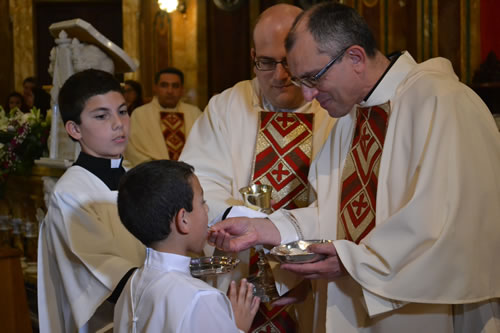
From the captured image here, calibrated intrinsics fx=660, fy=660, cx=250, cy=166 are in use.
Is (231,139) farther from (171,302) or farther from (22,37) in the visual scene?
(22,37)

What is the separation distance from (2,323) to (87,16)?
11478mm

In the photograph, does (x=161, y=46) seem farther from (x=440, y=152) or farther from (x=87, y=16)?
(x=440, y=152)

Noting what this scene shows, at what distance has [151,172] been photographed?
→ 82.1 inches

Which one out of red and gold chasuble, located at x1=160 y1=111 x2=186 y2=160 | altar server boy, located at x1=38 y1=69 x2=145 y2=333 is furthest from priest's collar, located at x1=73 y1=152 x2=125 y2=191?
red and gold chasuble, located at x1=160 y1=111 x2=186 y2=160

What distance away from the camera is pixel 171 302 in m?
1.94

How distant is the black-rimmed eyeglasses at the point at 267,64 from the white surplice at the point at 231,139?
0.27 m

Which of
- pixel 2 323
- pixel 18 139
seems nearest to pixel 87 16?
pixel 18 139

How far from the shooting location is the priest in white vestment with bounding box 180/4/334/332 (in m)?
3.14

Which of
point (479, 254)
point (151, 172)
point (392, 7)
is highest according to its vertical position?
point (392, 7)

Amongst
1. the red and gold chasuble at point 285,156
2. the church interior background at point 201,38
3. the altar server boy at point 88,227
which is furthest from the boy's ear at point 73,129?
the church interior background at point 201,38

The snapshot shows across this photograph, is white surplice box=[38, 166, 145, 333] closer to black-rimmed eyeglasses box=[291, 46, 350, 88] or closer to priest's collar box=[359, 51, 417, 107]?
black-rimmed eyeglasses box=[291, 46, 350, 88]

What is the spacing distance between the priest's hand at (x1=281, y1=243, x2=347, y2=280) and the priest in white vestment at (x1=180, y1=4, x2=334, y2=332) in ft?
2.69

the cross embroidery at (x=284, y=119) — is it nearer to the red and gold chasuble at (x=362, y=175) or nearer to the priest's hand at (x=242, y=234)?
the red and gold chasuble at (x=362, y=175)

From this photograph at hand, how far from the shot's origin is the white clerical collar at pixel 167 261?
6.81ft
